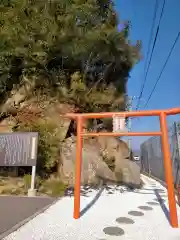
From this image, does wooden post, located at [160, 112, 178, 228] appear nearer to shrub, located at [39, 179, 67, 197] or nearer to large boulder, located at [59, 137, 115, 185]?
shrub, located at [39, 179, 67, 197]

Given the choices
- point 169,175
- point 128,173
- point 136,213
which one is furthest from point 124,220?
point 128,173

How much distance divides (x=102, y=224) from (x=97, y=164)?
4.98 metres

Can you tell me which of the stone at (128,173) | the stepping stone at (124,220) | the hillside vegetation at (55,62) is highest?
the hillside vegetation at (55,62)

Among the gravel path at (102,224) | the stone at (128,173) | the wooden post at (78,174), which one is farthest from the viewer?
the stone at (128,173)

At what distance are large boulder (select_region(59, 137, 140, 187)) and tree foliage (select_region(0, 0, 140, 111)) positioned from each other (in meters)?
2.41

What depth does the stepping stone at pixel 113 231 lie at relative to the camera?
3.08 meters

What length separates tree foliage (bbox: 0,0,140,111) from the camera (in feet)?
29.6

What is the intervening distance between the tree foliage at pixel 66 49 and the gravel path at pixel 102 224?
6.80 meters

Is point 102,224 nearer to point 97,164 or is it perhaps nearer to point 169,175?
point 169,175

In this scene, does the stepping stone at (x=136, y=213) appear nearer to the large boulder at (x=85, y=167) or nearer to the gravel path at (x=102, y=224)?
the gravel path at (x=102, y=224)

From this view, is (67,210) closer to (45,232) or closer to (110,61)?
(45,232)

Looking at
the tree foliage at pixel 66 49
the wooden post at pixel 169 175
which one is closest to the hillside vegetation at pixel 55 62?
the tree foliage at pixel 66 49

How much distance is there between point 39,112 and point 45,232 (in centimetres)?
749

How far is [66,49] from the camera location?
9.51m
